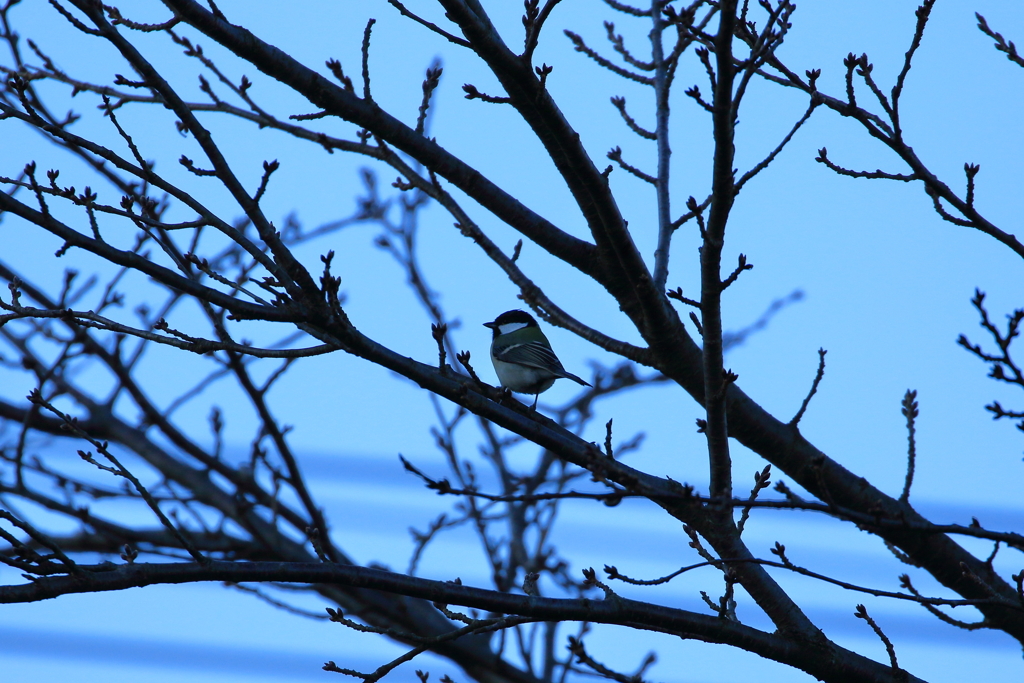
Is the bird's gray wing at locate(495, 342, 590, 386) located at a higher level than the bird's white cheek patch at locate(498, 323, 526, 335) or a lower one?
lower

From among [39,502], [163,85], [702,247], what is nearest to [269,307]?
[163,85]

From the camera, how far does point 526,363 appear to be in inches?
246

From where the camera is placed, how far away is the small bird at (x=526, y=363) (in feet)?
20.4

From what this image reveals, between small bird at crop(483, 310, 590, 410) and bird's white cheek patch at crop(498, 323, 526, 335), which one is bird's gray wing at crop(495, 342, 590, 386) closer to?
small bird at crop(483, 310, 590, 410)

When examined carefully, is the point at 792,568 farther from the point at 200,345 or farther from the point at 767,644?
the point at 200,345

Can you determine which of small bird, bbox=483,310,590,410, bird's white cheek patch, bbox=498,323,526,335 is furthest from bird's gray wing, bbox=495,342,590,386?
bird's white cheek patch, bbox=498,323,526,335

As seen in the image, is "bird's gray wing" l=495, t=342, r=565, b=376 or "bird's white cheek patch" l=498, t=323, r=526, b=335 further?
"bird's white cheek patch" l=498, t=323, r=526, b=335

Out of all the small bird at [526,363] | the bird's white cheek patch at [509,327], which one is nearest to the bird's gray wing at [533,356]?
the small bird at [526,363]

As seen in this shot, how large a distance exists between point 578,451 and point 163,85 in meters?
1.91

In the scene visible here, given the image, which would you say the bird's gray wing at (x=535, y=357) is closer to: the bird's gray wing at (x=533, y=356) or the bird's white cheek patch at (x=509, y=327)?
the bird's gray wing at (x=533, y=356)

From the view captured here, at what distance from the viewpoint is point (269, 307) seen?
282 cm

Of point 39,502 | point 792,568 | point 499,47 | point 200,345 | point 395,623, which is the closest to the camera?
point 792,568

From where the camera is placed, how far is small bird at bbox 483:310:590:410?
6203 mm

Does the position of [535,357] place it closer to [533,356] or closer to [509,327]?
[533,356]
